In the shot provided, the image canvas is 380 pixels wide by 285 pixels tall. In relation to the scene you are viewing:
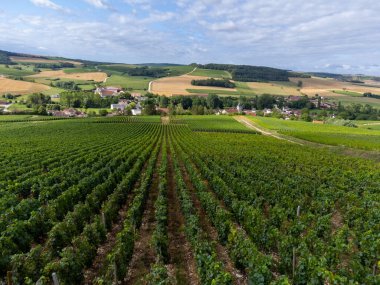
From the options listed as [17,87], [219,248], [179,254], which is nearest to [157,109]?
[17,87]

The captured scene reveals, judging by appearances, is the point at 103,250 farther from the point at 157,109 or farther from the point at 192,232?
the point at 157,109

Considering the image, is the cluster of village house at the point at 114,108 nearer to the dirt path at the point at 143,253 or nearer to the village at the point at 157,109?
the village at the point at 157,109

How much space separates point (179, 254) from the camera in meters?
13.5

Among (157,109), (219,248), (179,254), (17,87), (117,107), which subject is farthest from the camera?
(17,87)

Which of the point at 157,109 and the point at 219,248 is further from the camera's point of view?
the point at 157,109

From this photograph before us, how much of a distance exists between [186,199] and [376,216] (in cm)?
1116

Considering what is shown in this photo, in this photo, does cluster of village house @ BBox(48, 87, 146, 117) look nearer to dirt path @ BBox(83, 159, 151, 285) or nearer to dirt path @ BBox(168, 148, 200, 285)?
dirt path @ BBox(83, 159, 151, 285)

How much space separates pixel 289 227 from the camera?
14750mm

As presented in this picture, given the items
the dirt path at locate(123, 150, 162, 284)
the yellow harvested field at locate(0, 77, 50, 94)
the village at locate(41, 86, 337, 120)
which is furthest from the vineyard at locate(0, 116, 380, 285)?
the yellow harvested field at locate(0, 77, 50, 94)

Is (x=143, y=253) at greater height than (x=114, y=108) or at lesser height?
lesser

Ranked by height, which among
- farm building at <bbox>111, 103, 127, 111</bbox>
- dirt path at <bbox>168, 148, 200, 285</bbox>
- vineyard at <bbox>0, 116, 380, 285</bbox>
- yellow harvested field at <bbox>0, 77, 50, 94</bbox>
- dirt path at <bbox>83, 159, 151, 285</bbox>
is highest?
yellow harvested field at <bbox>0, 77, 50, 94</bbox>

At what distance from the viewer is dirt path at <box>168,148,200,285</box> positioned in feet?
38.2

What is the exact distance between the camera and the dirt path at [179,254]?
1163cm

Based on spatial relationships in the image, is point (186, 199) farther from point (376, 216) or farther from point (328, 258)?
point (376, 216)
